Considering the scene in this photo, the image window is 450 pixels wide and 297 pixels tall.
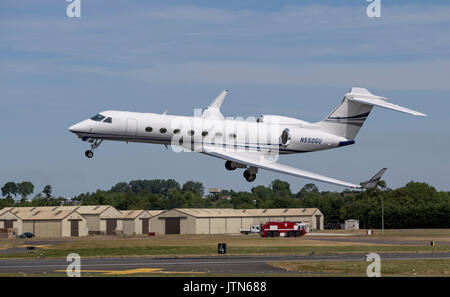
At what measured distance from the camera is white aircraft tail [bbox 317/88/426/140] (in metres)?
51.4

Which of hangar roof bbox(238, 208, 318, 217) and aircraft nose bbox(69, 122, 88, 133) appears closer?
aircraft nose bbox(69, 122, 88, 133)

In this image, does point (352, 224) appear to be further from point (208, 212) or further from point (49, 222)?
point (49, 222)

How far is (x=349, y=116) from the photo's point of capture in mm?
51594

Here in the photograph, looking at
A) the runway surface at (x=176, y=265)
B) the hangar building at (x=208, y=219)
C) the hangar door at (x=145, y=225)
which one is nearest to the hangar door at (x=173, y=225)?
the hangar building at (x=208, y=219)

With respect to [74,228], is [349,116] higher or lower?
higher

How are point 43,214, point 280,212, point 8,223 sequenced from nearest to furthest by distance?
point 43,214 → point 8,223 → point 280,212

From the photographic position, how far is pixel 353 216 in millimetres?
146250

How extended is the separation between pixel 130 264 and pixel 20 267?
8.92 meters

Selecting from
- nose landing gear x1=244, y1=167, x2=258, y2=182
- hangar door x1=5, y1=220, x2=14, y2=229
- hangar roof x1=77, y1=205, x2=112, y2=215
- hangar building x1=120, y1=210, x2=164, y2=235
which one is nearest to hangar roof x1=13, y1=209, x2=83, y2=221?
hangar door x1=5, y1=220, x2=14, y2=229

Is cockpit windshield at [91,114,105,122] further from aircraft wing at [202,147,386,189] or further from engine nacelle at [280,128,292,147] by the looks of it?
engine nacelle at [280,128,292,147]

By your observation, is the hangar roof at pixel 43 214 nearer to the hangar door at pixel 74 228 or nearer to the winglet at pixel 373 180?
the hangar door at pixel 74 228

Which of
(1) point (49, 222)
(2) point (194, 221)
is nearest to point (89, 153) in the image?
(2) point (194, 221)

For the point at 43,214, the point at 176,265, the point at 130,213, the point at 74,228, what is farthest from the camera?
the point at 130,213

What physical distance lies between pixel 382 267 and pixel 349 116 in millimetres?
11778
